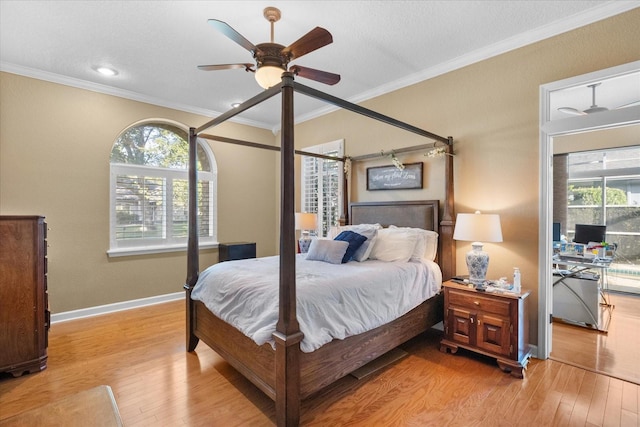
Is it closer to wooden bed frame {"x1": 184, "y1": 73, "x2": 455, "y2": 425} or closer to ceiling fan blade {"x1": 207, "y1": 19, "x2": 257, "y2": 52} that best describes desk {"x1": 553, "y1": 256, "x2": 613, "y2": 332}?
wooden bed frame {"x1": 184, "y1": 73, "x2": 455, "y2": 425}

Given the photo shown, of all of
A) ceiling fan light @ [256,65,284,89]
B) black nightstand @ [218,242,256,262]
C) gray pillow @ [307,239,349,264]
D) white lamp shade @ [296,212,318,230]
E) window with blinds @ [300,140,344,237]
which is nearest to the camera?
ceiling fan light @ [256,65,284,89]

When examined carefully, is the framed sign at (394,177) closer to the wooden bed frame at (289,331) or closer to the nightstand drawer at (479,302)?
the wooden bed frame at (289,331)

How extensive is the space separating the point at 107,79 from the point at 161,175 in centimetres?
134

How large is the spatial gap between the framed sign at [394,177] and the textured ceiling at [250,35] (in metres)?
1.05

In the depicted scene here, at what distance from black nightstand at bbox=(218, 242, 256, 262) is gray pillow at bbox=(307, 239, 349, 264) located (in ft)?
6.74

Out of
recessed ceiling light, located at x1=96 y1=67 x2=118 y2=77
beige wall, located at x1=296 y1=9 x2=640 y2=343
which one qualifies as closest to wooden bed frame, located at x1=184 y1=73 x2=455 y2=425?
beige wall, located at x1=296 y1=9 x2=640 y2=343

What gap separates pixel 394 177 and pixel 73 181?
13.2 ft

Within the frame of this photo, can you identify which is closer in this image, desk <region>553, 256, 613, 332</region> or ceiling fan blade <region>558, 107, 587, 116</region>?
ceiling fan blade <region>558, 107, 587, 116</region>

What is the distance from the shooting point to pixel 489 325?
263 centimetres

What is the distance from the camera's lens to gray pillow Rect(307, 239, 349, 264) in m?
3.03

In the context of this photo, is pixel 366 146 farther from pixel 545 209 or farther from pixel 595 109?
pixel 595 109

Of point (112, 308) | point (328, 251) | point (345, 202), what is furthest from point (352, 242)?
point (112, 308)

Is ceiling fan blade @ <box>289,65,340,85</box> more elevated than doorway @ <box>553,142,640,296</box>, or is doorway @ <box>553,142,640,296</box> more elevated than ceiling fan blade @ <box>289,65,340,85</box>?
ceiling fan blade @ <box>289,65,340,85</box>

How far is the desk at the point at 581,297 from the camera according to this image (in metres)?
3.47
